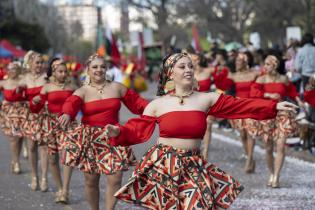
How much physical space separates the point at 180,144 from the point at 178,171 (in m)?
0.25

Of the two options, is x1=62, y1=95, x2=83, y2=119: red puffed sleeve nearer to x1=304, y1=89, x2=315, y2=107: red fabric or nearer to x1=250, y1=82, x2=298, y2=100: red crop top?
x1=304, y1=89, x2=315, y2=107: red fabric

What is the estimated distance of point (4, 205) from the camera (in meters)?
9.78

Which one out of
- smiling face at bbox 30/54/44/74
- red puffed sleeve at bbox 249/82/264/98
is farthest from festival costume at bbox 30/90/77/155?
red puffed sleeve at bbox 249/82/264/98

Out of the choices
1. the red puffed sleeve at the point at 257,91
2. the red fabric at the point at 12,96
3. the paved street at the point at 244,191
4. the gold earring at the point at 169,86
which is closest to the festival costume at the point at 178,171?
the gold earring at the point at 169,86

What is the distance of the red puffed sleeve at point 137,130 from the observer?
6.39m

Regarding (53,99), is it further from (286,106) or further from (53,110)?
(286,106)

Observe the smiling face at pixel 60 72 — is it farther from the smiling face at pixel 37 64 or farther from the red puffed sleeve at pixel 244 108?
the red puffed sleeve at pixel 244 108

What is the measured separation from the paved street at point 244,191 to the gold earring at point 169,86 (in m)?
3.14

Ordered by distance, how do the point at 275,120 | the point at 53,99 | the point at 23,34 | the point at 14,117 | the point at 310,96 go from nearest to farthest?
1. the point at 310,96
2. the point at 53,99
3. the point at 275,120
4. the point at 14,117
5. the point at 23,34

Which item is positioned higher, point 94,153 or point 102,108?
point 102,108

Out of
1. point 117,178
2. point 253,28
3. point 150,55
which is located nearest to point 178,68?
point 117,178

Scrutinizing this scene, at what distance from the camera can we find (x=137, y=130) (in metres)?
6.43

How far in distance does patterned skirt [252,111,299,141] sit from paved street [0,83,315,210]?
0.65 metres

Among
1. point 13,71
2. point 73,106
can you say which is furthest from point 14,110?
point 73,106
